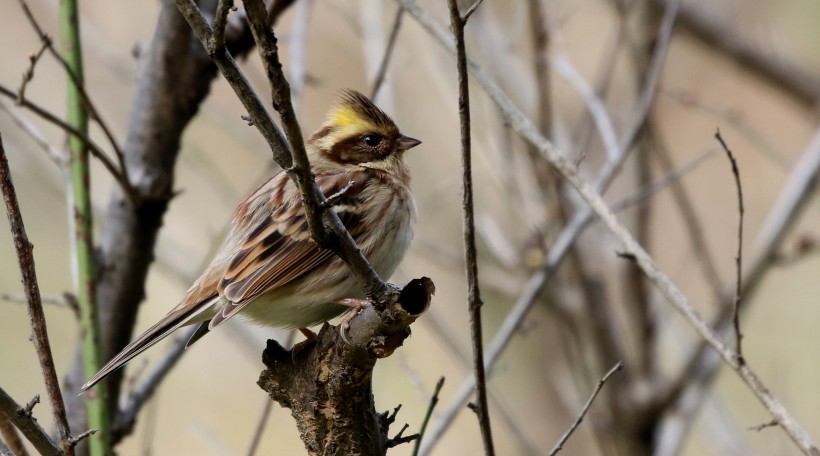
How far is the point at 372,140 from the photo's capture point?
4648 millimetres

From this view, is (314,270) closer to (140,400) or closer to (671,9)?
(140,400)

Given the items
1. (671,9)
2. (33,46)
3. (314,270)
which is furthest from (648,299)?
Answer: (33,46)

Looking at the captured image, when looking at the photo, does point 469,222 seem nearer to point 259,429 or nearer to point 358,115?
point 259,429

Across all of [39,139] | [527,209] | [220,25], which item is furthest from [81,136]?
[527,209]

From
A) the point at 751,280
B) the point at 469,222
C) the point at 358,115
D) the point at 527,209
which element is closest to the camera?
the point at 469,222

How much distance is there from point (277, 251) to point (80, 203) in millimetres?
818

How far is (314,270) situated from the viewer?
392 cm

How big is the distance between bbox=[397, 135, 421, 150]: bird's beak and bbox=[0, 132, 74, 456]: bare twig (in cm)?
243

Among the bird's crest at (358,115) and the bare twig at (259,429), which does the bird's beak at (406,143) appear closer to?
the bird's crest at (358,115)

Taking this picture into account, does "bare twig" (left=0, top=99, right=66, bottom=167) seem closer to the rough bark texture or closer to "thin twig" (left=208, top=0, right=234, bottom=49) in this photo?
the rough bark texture

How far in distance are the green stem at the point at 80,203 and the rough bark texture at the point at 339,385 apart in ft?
3.46

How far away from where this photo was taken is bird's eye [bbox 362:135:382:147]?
4.64 metres

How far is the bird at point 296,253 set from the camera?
3807 millimetres

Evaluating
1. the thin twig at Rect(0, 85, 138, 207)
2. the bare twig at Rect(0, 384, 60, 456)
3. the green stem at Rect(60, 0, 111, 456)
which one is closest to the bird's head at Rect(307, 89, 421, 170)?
the thin twig at Rect(0, 85, 138, 207)
